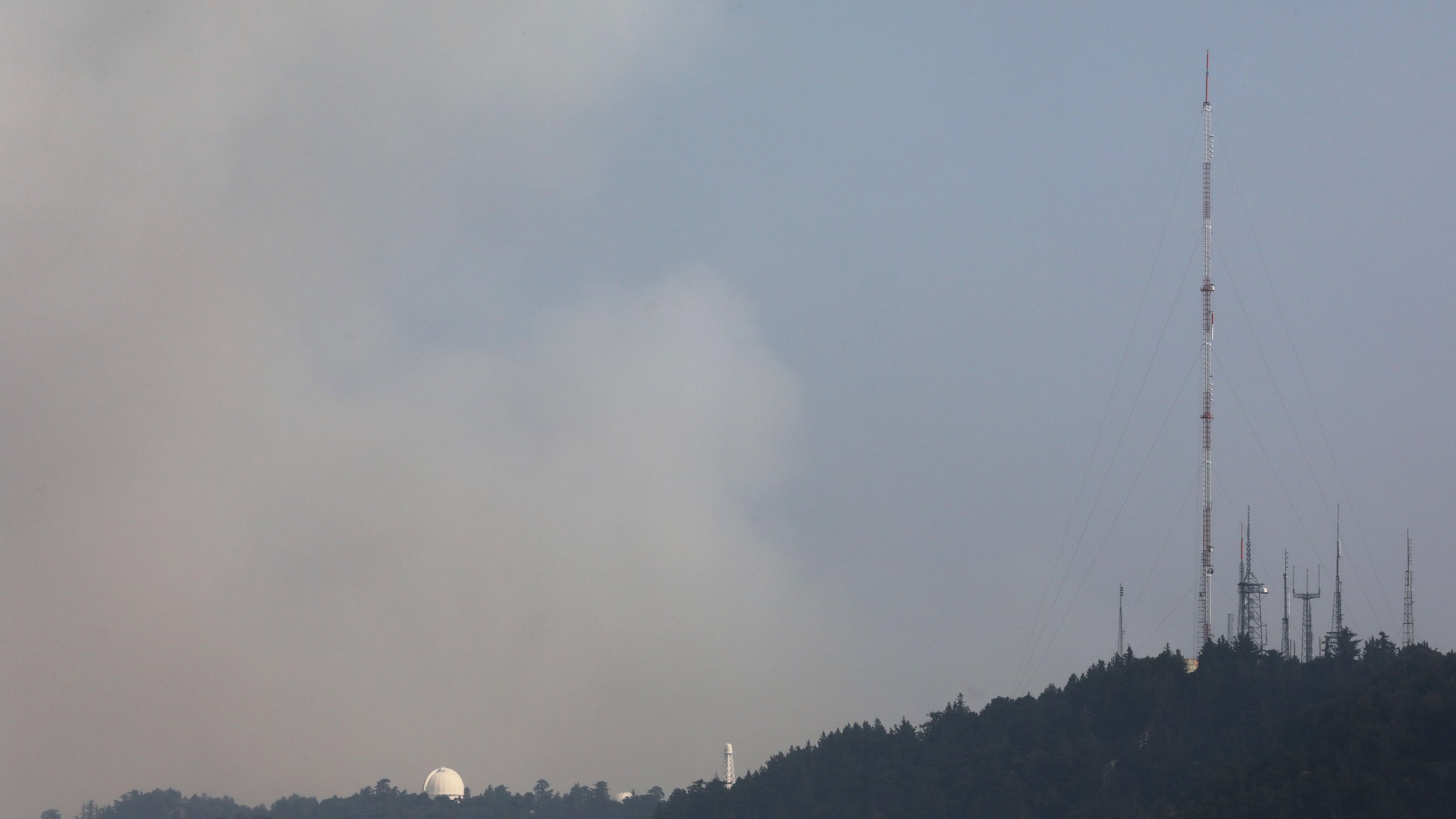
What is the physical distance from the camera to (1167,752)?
9356 cm

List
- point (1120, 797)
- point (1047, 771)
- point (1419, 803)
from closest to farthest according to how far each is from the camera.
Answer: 1. point (1419, 803)
2. point (1120, 797)
3. point (1047, 771)

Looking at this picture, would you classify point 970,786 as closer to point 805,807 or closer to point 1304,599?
point 805,807

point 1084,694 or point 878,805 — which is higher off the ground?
point 1084,694

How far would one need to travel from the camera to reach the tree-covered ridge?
7531 cm

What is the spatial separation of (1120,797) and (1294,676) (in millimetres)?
15120

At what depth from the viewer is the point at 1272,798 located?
74.0 m

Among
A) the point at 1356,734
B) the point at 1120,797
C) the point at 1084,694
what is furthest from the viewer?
the point at 1084,694

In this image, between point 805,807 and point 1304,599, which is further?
point 805,807

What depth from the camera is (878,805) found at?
113 meters

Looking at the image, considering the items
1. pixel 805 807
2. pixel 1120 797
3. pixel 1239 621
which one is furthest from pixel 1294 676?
pixel 805 807

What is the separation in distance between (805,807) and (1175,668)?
109 feet

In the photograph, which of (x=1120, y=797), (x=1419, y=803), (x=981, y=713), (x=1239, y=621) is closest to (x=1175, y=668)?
(x=1239, y=621)

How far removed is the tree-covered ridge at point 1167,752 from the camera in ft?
247

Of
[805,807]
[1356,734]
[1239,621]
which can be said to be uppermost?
[1239,621]
